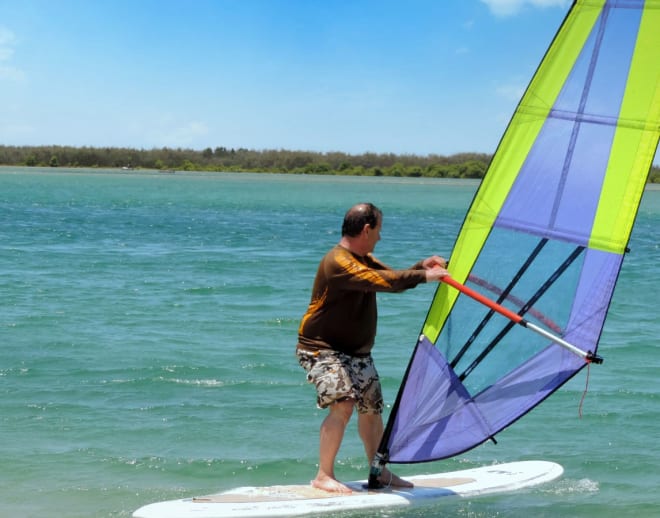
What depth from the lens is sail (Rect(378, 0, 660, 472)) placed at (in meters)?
4.78

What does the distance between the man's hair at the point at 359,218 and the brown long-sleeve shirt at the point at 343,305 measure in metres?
0.11

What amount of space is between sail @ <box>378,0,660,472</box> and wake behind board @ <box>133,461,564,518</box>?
235 mm

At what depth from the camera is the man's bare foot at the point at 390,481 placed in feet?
17.5

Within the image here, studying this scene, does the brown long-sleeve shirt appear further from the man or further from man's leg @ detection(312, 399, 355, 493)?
man's leg @ detection(312, 399, 355, 493)

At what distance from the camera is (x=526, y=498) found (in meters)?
5.66

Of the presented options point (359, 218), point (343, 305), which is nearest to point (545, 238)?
point (359, 218)

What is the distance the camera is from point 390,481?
5.36 meters

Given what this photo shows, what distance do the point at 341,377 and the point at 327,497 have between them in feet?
2.32

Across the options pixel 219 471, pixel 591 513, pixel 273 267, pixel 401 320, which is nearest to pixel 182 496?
pixel 219 471

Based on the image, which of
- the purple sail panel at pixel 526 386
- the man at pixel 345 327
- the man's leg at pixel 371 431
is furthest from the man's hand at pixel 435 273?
the man's leg at pixel 371 431

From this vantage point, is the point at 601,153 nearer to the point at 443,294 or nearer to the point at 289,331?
the point at 443,294

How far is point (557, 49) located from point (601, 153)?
1.87ft

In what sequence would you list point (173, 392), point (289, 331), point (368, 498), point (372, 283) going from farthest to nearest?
point (289, 331) → point (173, 392) → point (368, 498) → point (372, 283)

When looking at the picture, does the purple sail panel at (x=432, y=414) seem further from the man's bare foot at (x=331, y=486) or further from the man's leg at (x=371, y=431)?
the man's bare foot at (x=331, y=486)
